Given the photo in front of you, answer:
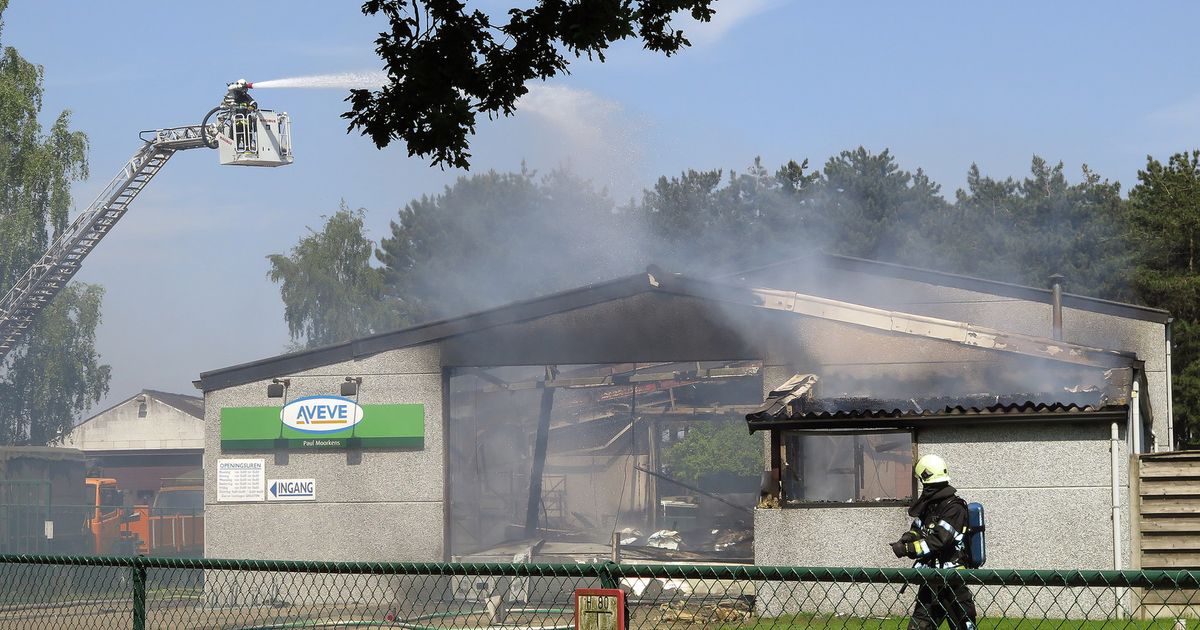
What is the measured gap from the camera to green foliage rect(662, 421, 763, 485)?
131ft

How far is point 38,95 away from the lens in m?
41.3

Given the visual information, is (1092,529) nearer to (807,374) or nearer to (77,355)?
(807,374)

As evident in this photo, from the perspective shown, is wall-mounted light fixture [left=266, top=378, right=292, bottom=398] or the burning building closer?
the burning building

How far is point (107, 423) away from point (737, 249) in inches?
1321

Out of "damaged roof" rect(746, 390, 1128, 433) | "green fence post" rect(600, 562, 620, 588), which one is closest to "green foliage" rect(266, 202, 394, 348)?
"damaged roof" rect(746, 390, 1128, 433)

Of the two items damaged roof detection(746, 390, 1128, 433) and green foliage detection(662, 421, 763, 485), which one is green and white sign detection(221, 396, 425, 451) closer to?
damaged roof detection(746, 390, 1128, 433)

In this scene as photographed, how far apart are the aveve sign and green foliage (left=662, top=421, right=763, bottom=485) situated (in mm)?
21299

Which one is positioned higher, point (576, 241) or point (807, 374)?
point (576, 241)

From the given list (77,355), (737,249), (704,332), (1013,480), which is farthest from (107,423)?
(1013,480)

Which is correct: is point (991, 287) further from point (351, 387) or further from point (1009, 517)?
point (351, 387)

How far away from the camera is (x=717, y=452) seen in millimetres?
40031

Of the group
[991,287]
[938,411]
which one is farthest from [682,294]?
[991,287]

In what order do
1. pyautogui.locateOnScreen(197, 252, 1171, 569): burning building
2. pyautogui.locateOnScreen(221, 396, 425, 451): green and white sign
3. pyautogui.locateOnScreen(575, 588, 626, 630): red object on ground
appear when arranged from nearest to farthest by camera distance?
pyautogui.locateOnScreen(575, 588, 626, 630): red object on ground → pyautogui.locateOnScreen(197, 252, 1171, 569): burning building → pyautogui.locateOnScreen(221, 396, 425, 451): green and white sign

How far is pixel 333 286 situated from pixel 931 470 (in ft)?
174
